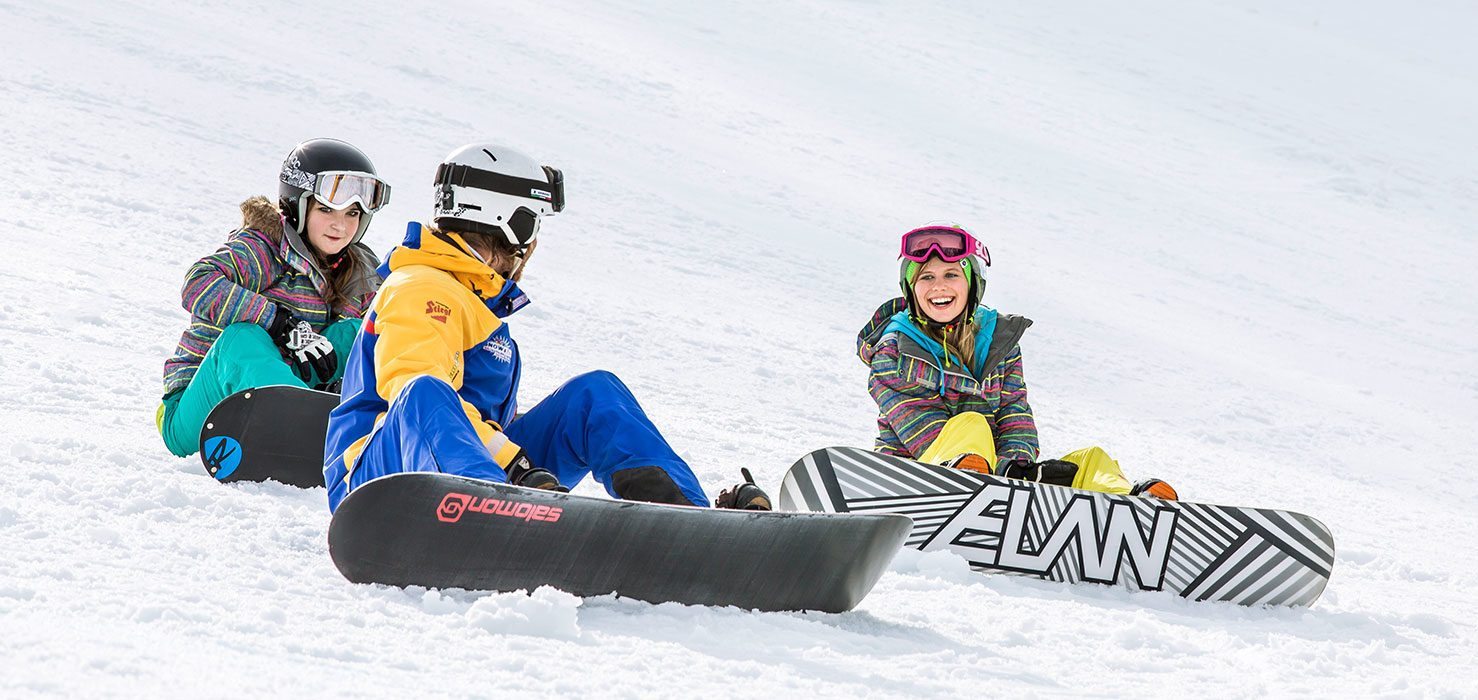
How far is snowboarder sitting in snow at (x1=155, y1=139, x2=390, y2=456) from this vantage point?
4.60 metres

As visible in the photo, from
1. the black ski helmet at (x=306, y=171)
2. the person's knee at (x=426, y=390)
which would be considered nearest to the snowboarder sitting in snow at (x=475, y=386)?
the person's knee at (x=426, y=390)

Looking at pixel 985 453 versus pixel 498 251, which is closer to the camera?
pixel 498 251

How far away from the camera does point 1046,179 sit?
17281 millimetres

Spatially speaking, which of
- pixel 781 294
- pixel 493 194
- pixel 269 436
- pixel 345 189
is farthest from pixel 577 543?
pixel 781 294

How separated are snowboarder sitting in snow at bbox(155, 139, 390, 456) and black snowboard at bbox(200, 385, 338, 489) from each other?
0.16 m

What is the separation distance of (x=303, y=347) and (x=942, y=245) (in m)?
2.22

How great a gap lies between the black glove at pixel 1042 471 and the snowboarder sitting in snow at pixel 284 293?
2309mm

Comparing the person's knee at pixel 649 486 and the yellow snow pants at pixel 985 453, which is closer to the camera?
the person's knee at pixel 649 486

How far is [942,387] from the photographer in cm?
492

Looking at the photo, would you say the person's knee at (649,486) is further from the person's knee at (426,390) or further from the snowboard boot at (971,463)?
the snowboard boot at (971,463)

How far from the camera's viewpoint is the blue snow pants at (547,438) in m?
3.13

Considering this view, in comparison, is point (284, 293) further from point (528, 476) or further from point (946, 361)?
point (946, 361)

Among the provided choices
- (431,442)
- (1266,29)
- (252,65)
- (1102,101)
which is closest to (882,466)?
(431,442)

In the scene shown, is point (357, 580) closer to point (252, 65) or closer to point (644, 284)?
point (644, 284)
